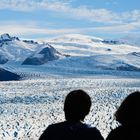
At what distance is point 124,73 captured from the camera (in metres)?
67.9

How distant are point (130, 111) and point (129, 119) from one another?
0.05 meters

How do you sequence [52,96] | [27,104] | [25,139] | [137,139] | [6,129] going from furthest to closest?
1. [52,96]
2. [27,104]
3. [6,129]
4. [25,139]
5. [137,139]

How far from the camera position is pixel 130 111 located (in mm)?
3143

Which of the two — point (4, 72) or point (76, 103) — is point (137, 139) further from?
point (4, 72)

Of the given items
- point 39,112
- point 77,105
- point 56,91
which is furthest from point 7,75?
point 77,105

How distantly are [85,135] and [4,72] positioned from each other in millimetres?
70407

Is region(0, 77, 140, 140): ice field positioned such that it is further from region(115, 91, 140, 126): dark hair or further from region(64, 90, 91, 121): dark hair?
region(115, 91, 140, 126): dark hair

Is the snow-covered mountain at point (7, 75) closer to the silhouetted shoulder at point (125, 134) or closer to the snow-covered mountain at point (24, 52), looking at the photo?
the snow-covered mountain at point (24, 52)

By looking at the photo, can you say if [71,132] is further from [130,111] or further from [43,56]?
[43,56]

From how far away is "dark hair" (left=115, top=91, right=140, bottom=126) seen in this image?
312 centimetres

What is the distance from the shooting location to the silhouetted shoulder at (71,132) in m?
3.20

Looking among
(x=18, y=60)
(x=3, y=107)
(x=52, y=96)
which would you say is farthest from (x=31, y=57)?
(x=3, y=107)

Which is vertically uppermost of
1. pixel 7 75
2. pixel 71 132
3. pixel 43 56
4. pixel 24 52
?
pixel 71 132

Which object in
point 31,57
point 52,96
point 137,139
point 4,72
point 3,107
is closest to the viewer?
point 137,139
